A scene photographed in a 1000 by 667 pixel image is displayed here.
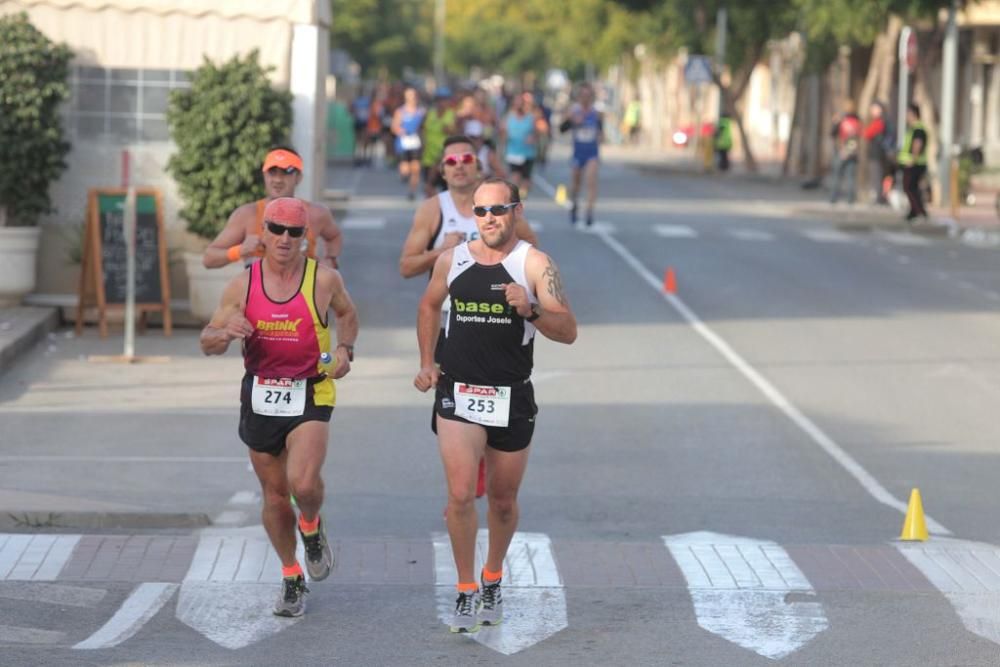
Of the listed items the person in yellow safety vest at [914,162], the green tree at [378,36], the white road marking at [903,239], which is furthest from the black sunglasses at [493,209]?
the green tree at [378,36]

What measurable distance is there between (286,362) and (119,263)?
996 cm

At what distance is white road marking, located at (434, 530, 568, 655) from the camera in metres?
7.89

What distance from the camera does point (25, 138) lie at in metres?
17.5

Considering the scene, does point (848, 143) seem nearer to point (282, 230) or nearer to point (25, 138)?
point (25, 138)

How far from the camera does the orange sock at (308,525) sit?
27.2ft

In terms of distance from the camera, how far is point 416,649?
25.1 feet

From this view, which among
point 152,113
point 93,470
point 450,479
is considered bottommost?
point 93,470

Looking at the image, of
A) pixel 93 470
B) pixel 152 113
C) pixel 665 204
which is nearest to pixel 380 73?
pixel 665 204

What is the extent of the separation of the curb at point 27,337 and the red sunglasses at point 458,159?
19.4 ft

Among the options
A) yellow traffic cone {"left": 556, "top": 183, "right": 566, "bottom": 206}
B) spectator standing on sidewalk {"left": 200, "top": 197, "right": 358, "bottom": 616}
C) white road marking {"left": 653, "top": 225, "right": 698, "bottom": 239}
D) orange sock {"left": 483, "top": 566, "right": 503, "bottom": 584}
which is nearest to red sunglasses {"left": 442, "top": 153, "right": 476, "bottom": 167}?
spectator standing on sidewalk {"left": 200, "top": 197, "right": 358, "bottom": 616}

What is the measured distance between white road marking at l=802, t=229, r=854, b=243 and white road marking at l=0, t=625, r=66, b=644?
74.5 feet

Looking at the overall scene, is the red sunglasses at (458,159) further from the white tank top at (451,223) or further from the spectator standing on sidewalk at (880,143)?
the spectator standing on sidewalk at (880,143)

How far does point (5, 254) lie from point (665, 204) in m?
22.3

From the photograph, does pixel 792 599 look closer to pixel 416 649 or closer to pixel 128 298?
pixel 416 649
